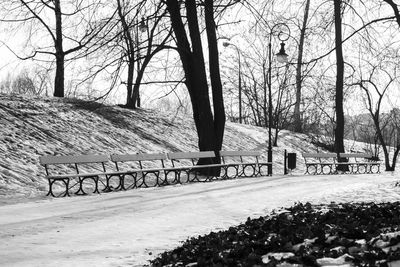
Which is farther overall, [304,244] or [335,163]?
[335,163]

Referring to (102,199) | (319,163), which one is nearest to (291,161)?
(319,163)

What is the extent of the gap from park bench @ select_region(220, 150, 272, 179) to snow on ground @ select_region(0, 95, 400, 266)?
194cm

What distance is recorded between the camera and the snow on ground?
691 centimetres

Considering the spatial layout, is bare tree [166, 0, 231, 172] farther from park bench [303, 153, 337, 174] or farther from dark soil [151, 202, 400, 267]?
dark soil [151, 202, 400, 267]

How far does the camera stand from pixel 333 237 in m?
5.77

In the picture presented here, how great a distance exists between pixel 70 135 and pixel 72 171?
340 cm

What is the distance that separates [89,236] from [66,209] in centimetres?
276

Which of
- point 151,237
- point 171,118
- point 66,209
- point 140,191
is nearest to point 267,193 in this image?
point 140,191

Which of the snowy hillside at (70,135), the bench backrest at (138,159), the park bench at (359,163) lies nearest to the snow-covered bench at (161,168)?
the bench backrest at (138,159)

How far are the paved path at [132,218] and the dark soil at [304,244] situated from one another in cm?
71

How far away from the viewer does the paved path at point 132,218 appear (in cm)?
652

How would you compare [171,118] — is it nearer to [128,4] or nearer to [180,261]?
[128,4]

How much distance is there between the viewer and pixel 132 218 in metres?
9.10

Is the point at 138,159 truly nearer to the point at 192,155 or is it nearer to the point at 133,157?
the point at 133,157
